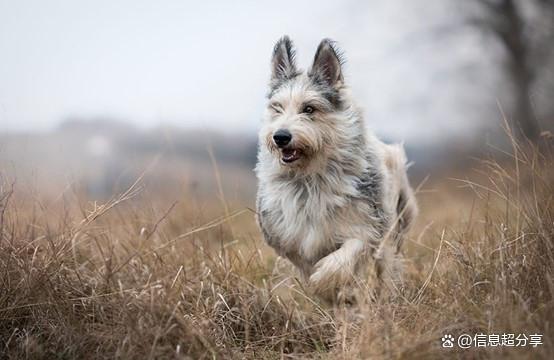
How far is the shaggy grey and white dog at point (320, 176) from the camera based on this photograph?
4.98 m

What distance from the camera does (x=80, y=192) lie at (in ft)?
18.5

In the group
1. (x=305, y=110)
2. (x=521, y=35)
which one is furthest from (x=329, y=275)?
(x=521, y=35)

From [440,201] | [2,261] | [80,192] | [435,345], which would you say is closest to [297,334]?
[435,345]

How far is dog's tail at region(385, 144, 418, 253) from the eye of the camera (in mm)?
5906

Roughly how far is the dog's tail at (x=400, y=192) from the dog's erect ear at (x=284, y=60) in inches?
46.5

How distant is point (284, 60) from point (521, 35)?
47.6 ft

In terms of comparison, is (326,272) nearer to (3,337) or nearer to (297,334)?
(297,334)

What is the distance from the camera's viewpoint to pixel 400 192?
6.19 m

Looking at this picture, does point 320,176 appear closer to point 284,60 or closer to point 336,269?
point 336,269

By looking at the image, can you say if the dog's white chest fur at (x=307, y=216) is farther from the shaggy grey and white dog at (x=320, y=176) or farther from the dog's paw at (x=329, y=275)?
the dog's paw at (x=329, y=275)

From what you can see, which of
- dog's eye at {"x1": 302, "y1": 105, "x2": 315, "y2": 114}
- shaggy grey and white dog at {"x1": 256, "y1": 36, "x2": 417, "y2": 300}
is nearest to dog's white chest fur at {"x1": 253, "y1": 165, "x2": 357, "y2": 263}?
shaggy grey and white dog at {"x1": 256, "y1": 36, "x2": 417, "y2": 300}

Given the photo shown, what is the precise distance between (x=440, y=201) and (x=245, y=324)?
6.52 m

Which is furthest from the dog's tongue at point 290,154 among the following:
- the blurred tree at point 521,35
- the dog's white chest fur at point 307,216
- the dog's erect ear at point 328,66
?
the blurred tree at point 521,35

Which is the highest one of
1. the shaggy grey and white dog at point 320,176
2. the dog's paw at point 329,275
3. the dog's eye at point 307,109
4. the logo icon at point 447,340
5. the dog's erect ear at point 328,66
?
the dog's erect ear at point 328,66
